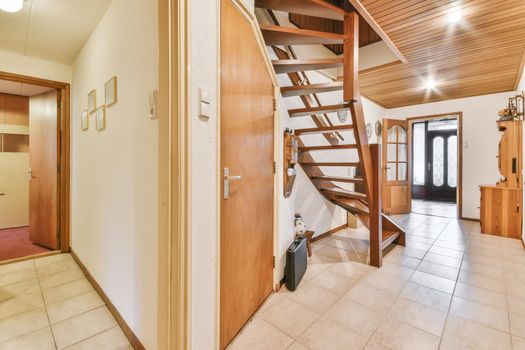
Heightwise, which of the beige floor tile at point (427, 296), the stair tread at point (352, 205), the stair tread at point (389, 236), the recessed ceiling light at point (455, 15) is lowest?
the beige floor tile at point (427, 296)

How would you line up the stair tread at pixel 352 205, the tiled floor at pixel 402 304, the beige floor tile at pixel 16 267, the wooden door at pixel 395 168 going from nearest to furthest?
the tiled floor at pixel 402 304 → the beige floor tile at pixel 16 267 → the stair tread at pixel 352 205 → the wooden door at pixel 395 168

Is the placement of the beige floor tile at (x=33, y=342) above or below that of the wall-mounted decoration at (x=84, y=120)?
below

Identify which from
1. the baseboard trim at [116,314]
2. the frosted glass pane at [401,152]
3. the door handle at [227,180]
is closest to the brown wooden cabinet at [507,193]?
the frosted glass pane at [401,152]

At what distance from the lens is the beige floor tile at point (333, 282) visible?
6.70 ft

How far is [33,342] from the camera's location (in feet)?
4.72

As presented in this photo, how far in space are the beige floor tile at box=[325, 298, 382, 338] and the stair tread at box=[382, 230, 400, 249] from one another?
1123 mm

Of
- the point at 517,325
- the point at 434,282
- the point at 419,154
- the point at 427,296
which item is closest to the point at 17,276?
the point at 427,296

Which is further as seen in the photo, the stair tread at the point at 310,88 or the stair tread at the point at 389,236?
the stair tread at the point at 389,236

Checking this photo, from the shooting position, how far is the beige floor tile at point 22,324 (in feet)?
4.96

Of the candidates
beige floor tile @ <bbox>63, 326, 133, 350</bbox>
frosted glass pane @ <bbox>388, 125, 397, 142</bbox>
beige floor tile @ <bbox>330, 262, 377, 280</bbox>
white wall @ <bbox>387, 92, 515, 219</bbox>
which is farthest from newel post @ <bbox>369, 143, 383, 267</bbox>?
white wall @ <bbox>387, 92, 515, 219</bbox>

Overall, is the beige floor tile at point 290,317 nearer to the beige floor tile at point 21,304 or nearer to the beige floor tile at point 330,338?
the beige floor tile at point 330,338

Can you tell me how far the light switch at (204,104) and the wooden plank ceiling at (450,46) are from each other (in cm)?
178

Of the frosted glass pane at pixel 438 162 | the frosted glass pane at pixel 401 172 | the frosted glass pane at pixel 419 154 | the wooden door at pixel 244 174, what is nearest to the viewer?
the wooden door at pixel 244 174

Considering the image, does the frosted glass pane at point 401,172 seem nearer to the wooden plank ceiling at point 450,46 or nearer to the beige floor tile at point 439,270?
the wooden plank ceiling at point 450,46
